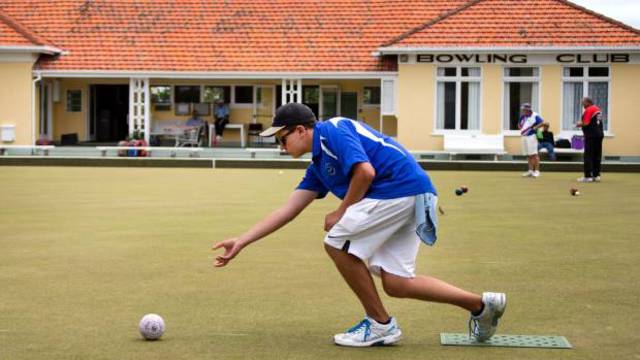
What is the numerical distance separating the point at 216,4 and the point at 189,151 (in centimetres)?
715

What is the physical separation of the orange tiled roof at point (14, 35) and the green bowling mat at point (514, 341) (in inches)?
1122

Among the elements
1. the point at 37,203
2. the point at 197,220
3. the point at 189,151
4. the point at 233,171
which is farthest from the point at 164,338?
the point at 189,151

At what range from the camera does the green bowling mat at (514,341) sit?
21.5 ft

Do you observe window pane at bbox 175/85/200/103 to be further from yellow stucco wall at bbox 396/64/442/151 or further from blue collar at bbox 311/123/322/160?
blue collar at bbox 311/123/322/160

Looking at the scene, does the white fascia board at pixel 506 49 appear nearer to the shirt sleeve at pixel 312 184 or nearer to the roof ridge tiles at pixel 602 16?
the roof ridge tiles at pixel 602 16

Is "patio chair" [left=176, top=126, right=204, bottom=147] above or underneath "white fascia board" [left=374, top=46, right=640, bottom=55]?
underneath

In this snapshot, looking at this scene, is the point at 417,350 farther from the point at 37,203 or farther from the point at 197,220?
the point at 37,203

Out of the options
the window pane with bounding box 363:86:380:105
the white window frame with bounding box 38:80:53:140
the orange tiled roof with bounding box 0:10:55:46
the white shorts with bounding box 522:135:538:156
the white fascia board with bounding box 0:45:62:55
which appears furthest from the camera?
the window pane with bounding box 363:86:380:105

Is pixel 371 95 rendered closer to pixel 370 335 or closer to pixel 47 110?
pixel 47 110

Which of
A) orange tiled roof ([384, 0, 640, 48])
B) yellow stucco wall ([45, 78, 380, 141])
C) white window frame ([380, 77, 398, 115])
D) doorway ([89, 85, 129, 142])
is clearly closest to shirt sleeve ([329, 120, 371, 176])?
orange tiled roof ([384, 0, 640, 48])

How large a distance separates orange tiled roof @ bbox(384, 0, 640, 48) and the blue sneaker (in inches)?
1008

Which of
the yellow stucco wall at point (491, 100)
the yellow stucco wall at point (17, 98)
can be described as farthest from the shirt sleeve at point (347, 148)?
the yellow stucco wall at point (17, 98)

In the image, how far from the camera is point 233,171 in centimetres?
2658

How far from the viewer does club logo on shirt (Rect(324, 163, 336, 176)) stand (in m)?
6.21
